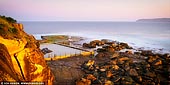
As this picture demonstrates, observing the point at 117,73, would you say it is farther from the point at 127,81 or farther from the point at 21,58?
the point at 21,58

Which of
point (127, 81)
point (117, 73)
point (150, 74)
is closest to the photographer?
point (127, 81)

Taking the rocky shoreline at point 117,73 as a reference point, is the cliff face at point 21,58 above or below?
above

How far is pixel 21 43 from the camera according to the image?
47.9 ft

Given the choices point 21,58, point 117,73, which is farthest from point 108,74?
point 21,58

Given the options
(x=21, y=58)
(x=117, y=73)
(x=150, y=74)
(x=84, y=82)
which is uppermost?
(x=21, y=58)

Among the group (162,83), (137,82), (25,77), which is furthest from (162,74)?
(25,77)

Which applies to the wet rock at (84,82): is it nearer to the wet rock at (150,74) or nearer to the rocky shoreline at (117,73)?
the rocky shoreline at (117,73)

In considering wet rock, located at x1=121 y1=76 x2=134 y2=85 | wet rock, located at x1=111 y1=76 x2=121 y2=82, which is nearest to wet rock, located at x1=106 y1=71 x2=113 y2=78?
wet rock, located at x1=111 y1=76 x2=121 y2=82

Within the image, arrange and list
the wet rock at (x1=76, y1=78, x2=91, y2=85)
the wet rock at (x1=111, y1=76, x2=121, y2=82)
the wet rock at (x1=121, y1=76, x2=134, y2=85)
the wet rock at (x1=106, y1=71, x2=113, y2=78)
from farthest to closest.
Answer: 1. the wet rock at (x1=106, y1=71, x2=113, y2=78)
2. the wet rock at (x1=111, y1=76, x2=121, y2=82)
3. the wet rock at (x1=121, y1=76, x2=134, y2=85)
4. the wet rock at (x1=76, y1=78, x2=91, y2=85)

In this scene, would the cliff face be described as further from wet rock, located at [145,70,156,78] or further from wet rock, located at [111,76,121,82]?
wet rock, located at [145,70,156,78]

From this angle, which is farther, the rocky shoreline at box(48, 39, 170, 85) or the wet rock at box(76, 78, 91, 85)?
the rocky shoreline at box(48, 39, 170, 85)

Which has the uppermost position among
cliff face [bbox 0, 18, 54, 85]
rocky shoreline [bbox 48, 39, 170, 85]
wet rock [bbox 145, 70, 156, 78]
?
cliff face [bbox 0, 18, 54, 85]

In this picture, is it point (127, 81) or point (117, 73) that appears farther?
point (117, 73)

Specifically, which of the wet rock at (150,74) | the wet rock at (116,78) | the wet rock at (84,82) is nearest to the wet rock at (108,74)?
the wet rock at (116,78)
